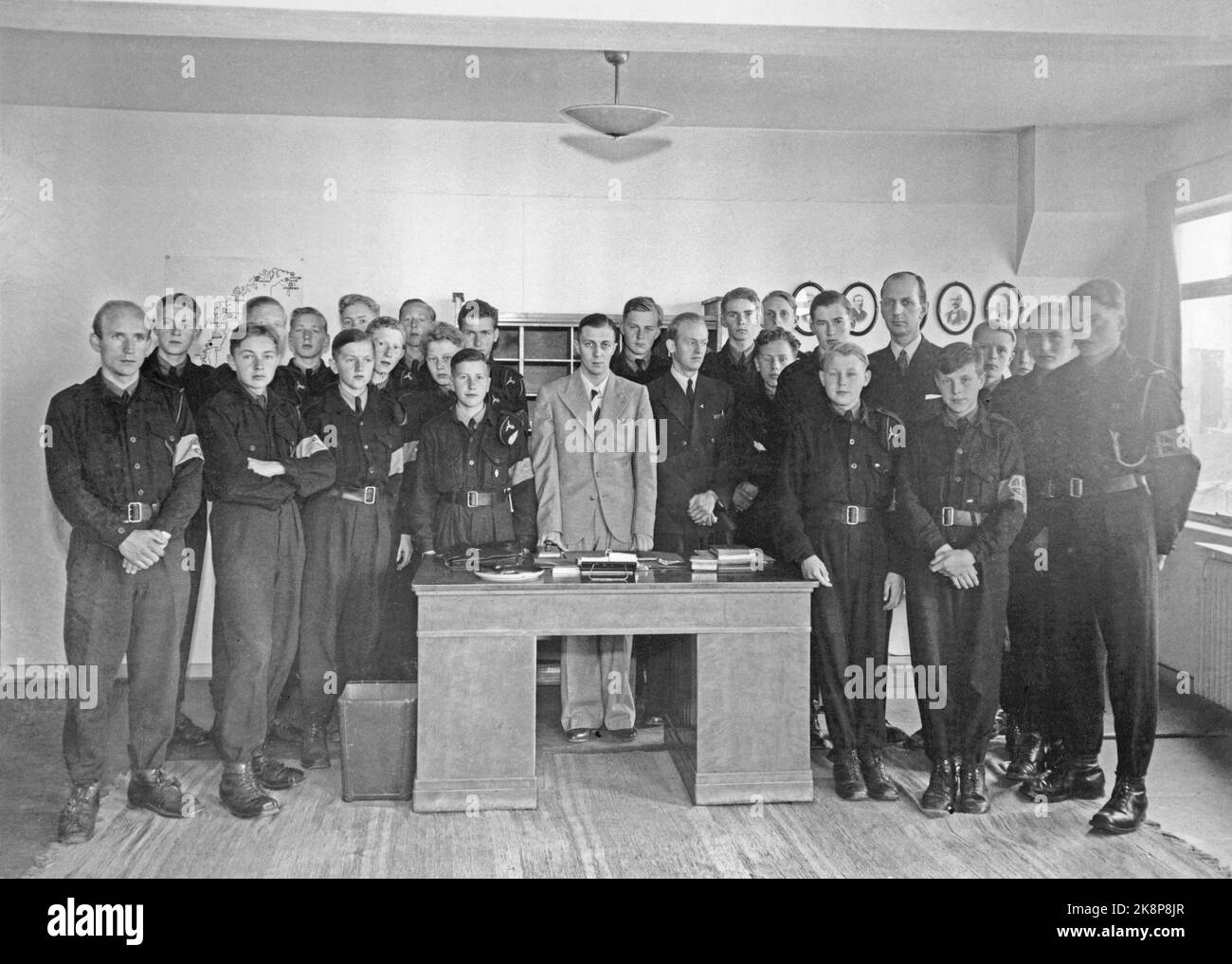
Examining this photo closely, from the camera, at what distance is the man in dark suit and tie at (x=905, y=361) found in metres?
4.50

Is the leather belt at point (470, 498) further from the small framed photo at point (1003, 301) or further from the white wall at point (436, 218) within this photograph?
the small framed photo at point (1003, 301)

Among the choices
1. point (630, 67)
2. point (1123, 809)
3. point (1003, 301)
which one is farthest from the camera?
point (1003, 301)

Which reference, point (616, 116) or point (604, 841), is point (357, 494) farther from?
point (616, 116)

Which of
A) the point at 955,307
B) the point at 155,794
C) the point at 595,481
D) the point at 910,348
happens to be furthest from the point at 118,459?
the point at 955,307

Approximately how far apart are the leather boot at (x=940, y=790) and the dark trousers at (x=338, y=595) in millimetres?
2224

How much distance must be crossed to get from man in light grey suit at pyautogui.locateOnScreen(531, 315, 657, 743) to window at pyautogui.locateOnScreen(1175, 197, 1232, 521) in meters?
2.11

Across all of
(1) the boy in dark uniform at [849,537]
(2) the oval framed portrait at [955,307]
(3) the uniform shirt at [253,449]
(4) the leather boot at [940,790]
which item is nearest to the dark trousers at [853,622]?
(1) the boy in dark uniform at [849,537]

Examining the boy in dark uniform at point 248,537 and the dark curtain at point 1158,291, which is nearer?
the boy in dark uniform at point 248,537

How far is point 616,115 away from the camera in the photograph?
479 centimetres

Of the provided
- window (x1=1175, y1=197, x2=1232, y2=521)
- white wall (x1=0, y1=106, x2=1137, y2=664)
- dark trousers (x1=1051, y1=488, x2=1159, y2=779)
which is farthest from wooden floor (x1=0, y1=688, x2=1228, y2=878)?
white wall (x1=0, y1=106, x2=1137, y2=664)

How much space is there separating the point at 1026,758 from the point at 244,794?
2889 millimetres

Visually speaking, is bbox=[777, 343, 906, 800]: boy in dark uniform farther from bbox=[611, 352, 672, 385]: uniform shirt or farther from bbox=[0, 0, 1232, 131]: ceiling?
bbox=[0, 0, 1232, 131]: ceiling

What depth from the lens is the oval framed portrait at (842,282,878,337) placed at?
21.3 feet
